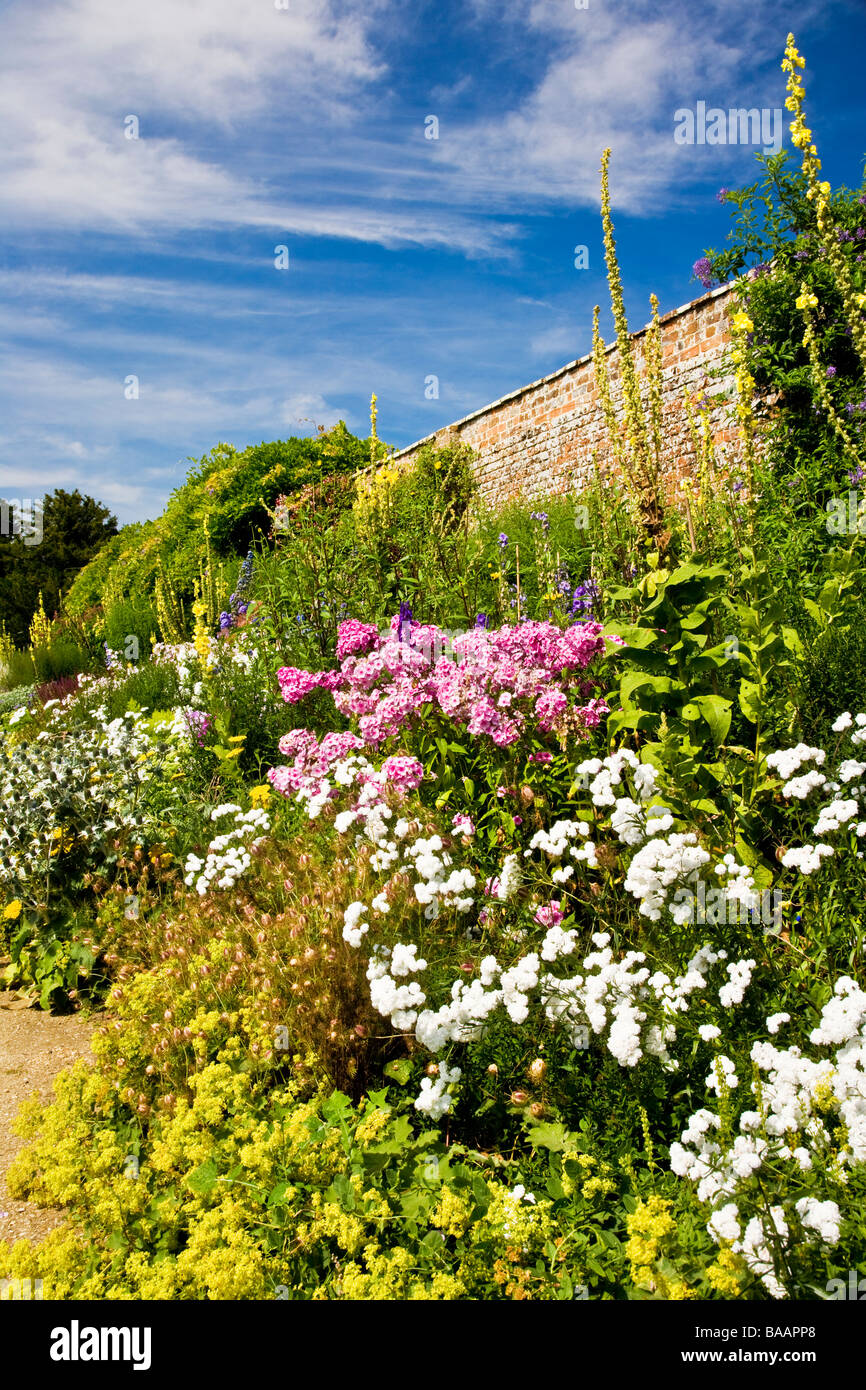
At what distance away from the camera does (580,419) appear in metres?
10.7

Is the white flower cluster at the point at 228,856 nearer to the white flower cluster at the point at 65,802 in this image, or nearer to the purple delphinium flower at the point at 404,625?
the white flower cluster at the point at 65,802

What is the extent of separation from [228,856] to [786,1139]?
269 cm

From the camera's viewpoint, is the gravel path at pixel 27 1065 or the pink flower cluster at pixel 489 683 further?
the pink flower cluster at pixel 489 683

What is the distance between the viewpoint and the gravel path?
273 cm

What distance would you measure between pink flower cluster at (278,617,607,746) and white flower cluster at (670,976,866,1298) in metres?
1.62

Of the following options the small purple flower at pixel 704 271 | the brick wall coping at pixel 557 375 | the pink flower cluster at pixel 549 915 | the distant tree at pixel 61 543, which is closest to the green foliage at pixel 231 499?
the brick wall coping at pixel 557 375

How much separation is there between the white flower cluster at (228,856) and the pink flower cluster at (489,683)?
2.44 feet

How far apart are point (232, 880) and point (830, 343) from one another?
6189mm

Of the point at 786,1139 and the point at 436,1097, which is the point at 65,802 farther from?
the point at 786,1139

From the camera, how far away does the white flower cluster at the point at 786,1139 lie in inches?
64.0

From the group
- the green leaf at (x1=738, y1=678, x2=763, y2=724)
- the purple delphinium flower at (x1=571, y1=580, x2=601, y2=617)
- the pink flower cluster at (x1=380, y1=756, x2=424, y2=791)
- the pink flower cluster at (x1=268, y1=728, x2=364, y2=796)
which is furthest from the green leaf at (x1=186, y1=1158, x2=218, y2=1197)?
the purple delphinium flower at (x1=571, y1=580, x2=601, y2=617)

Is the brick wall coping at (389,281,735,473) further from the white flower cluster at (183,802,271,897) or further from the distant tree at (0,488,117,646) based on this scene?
the distant tree at (0,488,117,646)

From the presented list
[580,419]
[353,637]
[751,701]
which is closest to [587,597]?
[353,637]
